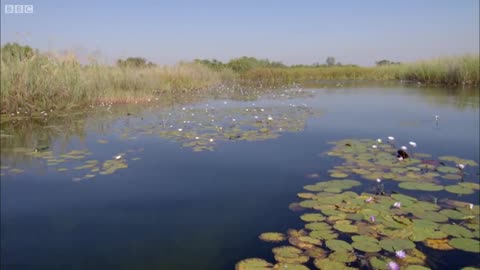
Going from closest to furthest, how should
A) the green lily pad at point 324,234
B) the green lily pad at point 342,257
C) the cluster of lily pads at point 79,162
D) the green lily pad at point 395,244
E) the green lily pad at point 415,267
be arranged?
the green lily pad at point 415,267
the green lily pad at point 342,257
the green lily pad at point 395,244
the green lily pad at point 324,234
the cluster of lily pads at point 79,162

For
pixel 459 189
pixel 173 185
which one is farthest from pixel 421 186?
pixel 173 185

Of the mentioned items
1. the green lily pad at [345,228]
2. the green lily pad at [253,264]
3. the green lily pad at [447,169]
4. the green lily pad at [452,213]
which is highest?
the green lily pad at [447,169]

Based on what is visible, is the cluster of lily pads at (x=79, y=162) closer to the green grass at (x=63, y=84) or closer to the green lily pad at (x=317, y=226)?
the green lily pad at (x=317, y=226)

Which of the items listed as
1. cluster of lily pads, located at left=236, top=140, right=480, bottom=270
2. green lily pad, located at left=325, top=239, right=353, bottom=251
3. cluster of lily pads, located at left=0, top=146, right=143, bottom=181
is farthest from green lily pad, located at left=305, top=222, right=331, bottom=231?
cluster of lily pads, located at left=0, top=146, right=143, bottom=181

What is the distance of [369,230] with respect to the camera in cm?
246

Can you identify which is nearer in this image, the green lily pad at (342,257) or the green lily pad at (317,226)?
the green lily pad at (342,257)

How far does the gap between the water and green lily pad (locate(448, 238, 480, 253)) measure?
0.05 metres

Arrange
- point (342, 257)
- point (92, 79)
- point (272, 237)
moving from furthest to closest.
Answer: point (92, 79)
point (272, 237)
point (342, 257)

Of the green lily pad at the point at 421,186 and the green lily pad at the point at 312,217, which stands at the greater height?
the green lily pad at the point at 421,186

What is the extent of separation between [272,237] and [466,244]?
3.93 feet

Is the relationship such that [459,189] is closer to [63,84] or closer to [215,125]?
[215,125]

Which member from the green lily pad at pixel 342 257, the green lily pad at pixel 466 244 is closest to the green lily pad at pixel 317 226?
the green lily pad at pixel 342 257

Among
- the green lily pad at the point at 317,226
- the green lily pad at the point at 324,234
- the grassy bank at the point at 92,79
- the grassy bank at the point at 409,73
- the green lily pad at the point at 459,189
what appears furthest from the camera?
the grassy bank at the point at 409,73

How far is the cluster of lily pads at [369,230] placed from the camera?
6.86 ft
